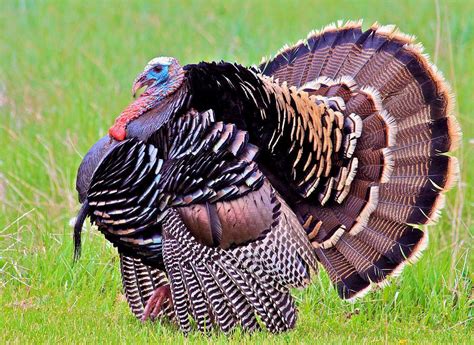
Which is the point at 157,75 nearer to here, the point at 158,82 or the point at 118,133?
the point at 158,82

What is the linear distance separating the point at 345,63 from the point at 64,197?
286 cm

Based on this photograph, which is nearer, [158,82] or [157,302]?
[158,82]

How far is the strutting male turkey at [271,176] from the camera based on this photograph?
520 centimetres

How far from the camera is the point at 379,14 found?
1327cm

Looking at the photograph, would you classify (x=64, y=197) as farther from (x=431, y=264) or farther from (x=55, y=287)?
(x=431, y=264)

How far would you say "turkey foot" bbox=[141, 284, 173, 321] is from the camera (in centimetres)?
565

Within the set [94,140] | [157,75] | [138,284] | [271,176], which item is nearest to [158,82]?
[157,75]

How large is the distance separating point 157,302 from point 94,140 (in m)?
3.32

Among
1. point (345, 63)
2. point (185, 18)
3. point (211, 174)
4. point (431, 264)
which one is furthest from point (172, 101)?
point (185, 18)

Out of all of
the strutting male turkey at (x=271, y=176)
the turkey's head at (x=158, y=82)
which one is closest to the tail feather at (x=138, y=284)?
the strutting male turkey at (x=271, y=176)

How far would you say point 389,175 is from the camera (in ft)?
18.6

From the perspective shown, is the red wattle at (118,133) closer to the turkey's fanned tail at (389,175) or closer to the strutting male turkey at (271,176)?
the strutting male turkey at (271,176)

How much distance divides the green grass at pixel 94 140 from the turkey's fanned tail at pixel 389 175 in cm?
42

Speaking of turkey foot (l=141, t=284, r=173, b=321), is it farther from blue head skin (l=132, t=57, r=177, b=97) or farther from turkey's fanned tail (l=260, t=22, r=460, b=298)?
blue head skin (l=132, t=57, r=177, b=97)
